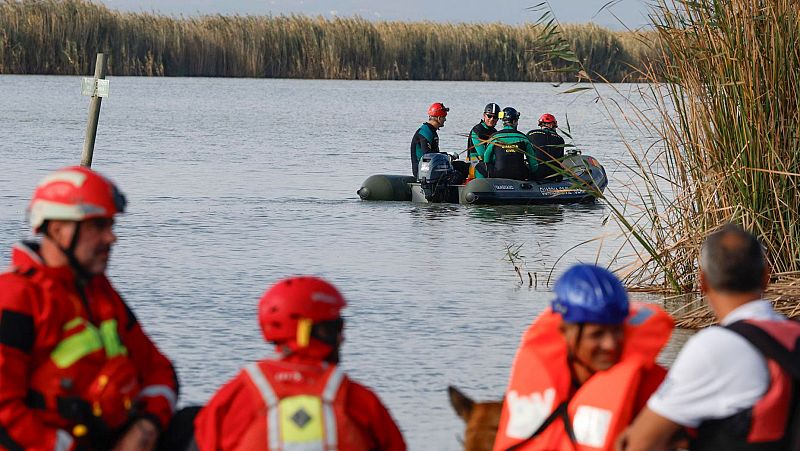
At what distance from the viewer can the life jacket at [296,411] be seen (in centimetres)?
361

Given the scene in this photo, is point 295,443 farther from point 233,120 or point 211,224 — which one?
point 233,120

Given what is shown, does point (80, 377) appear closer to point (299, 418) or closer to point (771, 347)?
point (299, 418)

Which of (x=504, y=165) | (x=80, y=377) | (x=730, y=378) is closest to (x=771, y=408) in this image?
(x=730, y=378)

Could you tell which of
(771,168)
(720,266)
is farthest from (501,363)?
(720,266)

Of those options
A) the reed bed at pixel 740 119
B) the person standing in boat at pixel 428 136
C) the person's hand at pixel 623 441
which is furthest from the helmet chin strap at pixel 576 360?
the person standing in boat at pixel 428 136

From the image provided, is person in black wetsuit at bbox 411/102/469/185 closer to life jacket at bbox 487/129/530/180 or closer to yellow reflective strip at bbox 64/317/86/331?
life jacket at bbox 487/129/530/180

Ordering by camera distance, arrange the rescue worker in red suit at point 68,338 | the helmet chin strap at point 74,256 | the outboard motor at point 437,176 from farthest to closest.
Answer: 1. the outboard motor at point 437,176
2. the helmet chin strap at point 74,256
3. the rescue worker in red suit at point 68,338

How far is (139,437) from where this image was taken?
12.8 ft

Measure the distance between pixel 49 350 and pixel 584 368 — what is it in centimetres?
135

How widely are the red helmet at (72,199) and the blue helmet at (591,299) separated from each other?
1.17m

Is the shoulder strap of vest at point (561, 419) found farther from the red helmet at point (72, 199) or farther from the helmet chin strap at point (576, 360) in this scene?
the red helmet at point (72, 199)

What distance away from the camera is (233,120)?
3322 centimetres

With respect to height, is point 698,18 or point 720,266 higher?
point 698,18

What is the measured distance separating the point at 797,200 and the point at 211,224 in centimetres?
775
